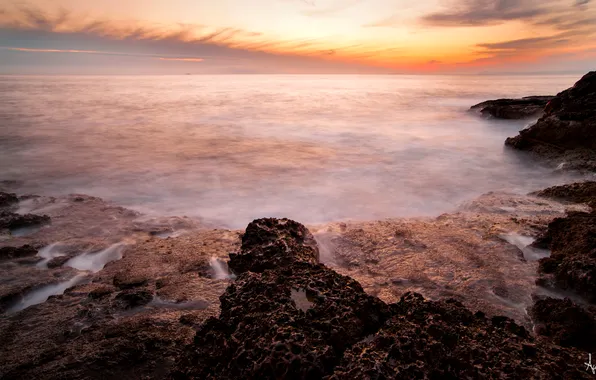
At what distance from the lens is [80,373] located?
221cm

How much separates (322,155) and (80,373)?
8.50 m

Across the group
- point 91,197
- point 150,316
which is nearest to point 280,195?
point 91,197

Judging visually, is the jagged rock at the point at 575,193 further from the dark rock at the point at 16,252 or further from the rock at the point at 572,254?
the dark rock at the point at 16,252

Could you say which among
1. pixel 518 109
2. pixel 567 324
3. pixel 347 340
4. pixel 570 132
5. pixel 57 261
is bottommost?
pixel 57 261

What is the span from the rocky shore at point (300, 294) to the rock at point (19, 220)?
0.03m

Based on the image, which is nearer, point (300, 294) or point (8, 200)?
point (300, 294)

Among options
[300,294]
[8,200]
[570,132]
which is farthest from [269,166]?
[570,132]

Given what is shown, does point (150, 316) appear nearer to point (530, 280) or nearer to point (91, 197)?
point (530, 280)

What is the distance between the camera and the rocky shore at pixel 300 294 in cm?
179

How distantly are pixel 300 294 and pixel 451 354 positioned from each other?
3.13 feet

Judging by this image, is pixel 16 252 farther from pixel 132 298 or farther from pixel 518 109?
pixel 518 109

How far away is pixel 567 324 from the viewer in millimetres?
2467

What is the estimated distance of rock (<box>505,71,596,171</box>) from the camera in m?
7.74

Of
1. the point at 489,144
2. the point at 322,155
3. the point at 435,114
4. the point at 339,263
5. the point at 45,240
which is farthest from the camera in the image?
the point at 435,114
